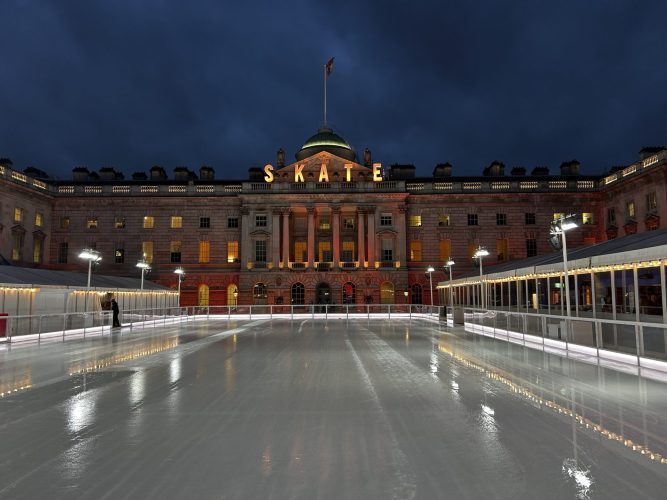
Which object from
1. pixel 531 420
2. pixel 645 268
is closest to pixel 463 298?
pixel 645 268

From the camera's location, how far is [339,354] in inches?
714

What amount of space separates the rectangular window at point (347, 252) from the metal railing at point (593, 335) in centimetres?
4394

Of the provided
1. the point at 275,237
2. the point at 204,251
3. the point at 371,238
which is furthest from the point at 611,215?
the point at 204,251

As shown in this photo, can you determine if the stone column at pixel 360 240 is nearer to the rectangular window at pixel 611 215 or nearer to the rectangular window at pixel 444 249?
the rectangular window at pixel 444 249

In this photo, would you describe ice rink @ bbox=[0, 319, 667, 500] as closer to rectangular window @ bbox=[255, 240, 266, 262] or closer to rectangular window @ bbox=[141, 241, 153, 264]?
rectangular window @ bbox=[255, 240, 266, 262]

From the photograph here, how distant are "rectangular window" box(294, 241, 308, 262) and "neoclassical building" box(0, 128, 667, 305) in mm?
1262

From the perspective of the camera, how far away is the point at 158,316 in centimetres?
4012

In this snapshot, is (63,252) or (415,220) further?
(415,220)

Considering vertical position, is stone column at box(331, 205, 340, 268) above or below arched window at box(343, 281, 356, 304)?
above

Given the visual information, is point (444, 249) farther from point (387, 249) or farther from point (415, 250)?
point (387, 249)

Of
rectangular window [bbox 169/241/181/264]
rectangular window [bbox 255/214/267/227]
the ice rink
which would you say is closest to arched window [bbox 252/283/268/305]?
rectangular window [bbox 255/214/267/227]

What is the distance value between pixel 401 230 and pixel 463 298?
17518 mm

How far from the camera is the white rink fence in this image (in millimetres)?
22766

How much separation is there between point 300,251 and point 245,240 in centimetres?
828
